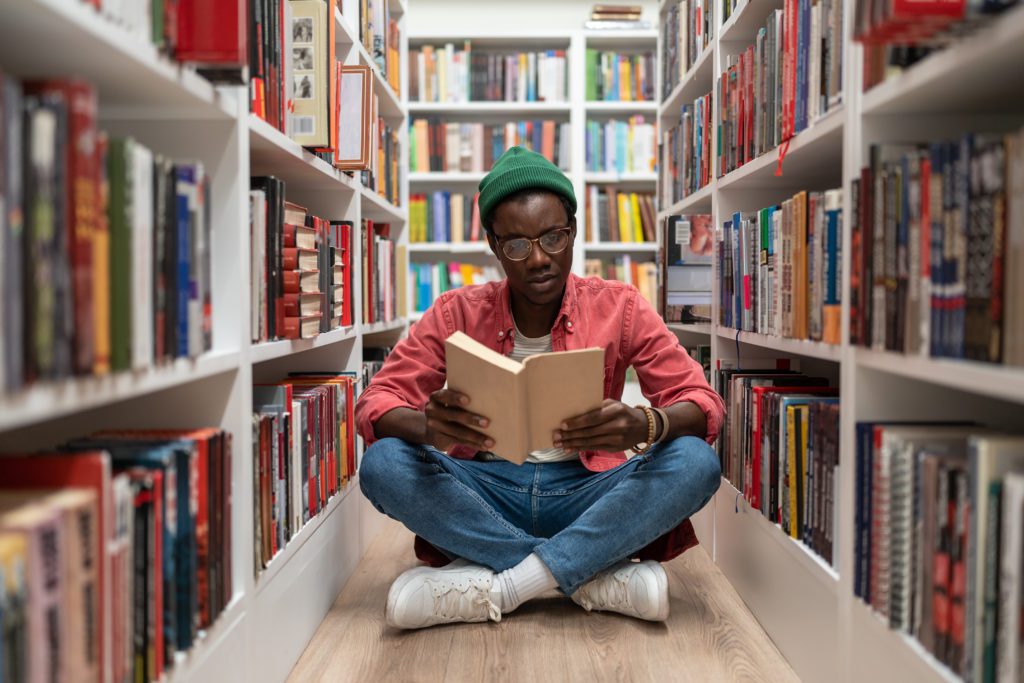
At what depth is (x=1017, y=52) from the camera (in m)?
0.88

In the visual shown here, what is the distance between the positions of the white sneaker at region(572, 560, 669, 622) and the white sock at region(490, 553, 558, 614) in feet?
0.34

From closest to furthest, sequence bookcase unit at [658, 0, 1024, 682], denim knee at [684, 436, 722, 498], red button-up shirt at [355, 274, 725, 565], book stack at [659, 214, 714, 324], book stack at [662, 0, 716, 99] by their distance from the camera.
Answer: bookcase unit at [658, 0, 1024, 682]
denim knee at [684, 436, 722, 498]
red button-up shirt at [355, 274, 725, 565]
book stack at [659, 214, 714, 324]
book stack at [662, 0, 716, 99]

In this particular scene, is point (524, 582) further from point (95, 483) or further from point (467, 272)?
point (467, 272)

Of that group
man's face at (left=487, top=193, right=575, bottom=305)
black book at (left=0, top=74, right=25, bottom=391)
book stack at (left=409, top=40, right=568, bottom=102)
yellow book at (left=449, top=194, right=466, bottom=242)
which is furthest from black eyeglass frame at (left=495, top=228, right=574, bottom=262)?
book stack at (left=409, top=40, right=568, bottom=102)

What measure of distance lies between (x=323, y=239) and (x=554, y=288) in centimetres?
52

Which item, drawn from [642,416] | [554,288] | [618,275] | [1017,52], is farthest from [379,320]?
[1017,52]

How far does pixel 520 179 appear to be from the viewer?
173cm

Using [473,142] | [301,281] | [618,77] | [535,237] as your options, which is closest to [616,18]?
[618,77]

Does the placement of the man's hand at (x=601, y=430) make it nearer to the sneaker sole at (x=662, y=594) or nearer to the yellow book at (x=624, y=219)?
the sneaker sole at (x=662, y=594)

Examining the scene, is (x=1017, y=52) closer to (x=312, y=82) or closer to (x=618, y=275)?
(x=312, y=82)

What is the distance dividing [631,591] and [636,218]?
253 centimetres

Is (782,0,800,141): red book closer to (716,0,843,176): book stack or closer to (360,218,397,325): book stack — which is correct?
(716,0,843,176): book stack

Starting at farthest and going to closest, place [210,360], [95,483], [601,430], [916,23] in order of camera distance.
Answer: [601,430] < [210,360] < [916,23] < [95,483]

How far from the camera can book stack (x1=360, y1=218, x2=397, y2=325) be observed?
235 cm
